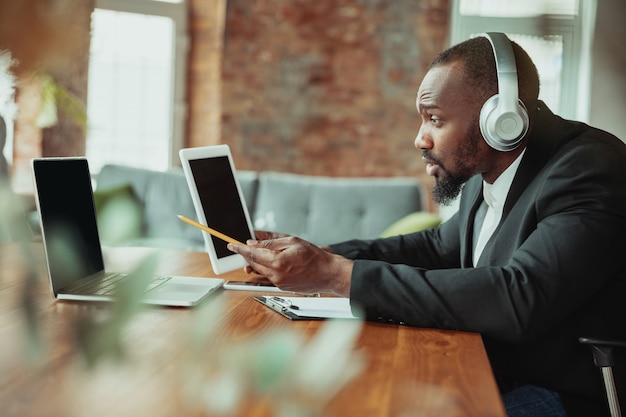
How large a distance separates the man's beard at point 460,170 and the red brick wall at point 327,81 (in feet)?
12.2

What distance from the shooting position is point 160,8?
5.18 m

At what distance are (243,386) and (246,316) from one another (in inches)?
33.4

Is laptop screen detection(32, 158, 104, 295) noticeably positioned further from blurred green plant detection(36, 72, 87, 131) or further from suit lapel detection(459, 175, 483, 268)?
suit lapel detection(459, 175, 483, 268)

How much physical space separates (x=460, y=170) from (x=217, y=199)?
1.73ft

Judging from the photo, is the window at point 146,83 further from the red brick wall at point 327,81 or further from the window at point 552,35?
the window at point 552,35

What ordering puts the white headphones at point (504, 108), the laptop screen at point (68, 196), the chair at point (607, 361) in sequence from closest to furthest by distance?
the laptop screen at point (68, 196) → the chair at point (607, 361) → the white headphones at point (504, 108)

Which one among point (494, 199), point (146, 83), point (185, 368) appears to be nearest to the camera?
point (185, 368)

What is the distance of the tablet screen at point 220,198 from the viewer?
4.58ft

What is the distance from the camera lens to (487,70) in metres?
1.34

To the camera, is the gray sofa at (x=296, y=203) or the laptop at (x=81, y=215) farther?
the gray sofa at (x=296, y=203)

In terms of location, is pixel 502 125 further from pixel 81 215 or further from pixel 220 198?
pixel 81 215

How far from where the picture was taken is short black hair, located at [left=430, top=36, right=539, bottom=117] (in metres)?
1.34

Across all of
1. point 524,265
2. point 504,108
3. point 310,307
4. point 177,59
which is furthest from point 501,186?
point 177,59

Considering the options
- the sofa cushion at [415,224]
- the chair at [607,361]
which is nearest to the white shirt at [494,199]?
the chair at [607,361]
